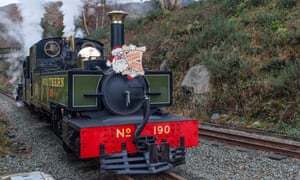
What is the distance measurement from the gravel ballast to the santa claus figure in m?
1.63

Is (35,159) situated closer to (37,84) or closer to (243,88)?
(37,84)

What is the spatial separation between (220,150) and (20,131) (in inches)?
211

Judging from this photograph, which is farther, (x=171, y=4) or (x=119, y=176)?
(x=171, y=4)

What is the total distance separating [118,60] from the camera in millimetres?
5156

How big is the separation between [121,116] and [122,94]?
34cm

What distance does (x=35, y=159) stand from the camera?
20.7 ft

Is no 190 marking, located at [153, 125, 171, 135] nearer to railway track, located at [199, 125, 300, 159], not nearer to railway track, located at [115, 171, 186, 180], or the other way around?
railway track, located at [115, 171, 186, 180]

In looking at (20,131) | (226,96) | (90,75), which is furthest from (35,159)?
(226,96)

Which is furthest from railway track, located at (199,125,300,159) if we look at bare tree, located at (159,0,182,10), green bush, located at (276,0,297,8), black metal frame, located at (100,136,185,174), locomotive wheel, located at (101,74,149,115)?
bare tree, located at (159,0,182,10)

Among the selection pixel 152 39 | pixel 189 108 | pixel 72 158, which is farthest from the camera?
pixel 152 39

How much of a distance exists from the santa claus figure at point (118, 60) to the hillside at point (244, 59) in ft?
16.5

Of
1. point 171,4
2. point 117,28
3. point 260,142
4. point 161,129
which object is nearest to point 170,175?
point 161,129

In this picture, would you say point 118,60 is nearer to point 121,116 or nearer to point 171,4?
point 121,116

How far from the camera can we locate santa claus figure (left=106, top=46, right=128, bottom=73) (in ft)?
16.8
